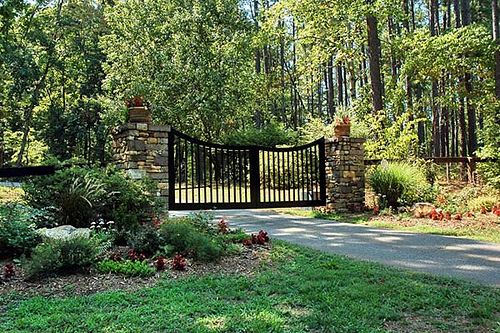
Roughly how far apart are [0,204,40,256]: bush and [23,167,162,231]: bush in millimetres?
695

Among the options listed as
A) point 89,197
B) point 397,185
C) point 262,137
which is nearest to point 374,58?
point 262,137

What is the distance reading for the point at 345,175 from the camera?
9.12 meters

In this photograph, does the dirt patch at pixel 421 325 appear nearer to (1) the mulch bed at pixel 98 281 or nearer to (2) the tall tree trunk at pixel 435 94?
(1) the mulch bed at pixel 98 281

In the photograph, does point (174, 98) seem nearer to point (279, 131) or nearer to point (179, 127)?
point (179, 127)

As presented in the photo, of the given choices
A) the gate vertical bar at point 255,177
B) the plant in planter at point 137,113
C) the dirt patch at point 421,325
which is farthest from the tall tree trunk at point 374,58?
the dirt patch at point 421,325

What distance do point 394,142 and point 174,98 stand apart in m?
8.32

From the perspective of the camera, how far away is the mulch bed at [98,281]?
3.77 meters

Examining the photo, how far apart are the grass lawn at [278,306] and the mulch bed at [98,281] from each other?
0.52ft

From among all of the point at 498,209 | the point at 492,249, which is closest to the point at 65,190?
the point at 492,249

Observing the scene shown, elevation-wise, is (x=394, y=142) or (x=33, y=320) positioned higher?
(x=394, y=142)

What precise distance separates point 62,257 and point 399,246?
4018 mm

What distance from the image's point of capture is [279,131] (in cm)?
1734

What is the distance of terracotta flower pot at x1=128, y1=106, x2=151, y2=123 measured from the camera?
22.7ft

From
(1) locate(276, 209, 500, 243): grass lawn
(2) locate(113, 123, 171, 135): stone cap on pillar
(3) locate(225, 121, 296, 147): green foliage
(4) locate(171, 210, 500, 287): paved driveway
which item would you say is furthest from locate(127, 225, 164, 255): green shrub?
(3) locate(225, 121, 296, 147): green foliage
